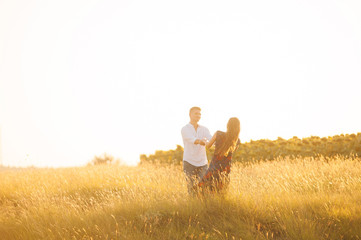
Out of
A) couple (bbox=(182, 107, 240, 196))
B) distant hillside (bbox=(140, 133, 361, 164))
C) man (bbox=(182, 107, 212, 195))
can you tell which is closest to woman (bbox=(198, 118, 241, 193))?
couple (bbox=(182, 107, 240, 196))

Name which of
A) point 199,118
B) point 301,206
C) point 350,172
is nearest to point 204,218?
point 301,206

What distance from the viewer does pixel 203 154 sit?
22.5 feet

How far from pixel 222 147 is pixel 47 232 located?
3.45 metres

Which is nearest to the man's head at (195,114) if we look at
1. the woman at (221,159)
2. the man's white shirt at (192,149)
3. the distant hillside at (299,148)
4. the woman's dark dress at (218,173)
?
the man's white shirt at (192,149)

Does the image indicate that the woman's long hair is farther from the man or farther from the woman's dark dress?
the man

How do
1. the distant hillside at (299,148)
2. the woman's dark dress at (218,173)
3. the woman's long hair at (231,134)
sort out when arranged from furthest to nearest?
the distant hillside at (299,148), the woman's dark dress at (218,173), the woman's long hair at (231,134)

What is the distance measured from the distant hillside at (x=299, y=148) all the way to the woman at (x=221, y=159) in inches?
289

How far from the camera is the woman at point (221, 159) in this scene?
5.57 meters

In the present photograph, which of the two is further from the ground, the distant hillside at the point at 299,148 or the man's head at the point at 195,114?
the man's head at the point at 195,114

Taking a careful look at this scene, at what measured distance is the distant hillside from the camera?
12.4m

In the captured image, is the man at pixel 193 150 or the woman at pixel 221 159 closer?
the woman at pixel 221 159

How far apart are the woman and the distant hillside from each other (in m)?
7.34

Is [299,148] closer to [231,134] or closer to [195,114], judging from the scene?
[195,114]

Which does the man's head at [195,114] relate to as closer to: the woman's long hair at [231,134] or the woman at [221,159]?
the woman at [221,159]
